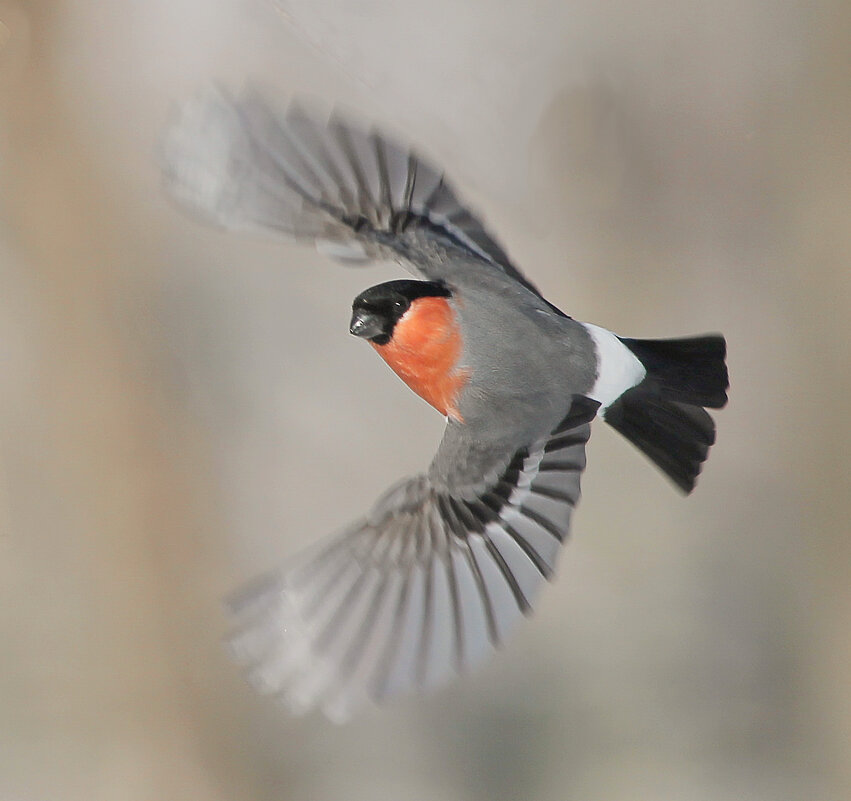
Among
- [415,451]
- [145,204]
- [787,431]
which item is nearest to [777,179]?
[787,431]

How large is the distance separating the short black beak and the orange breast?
0.5 inches

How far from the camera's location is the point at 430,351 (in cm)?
44

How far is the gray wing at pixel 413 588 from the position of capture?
397 mm

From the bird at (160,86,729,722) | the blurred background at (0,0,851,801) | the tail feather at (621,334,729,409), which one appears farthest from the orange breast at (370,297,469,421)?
the blurred background at (0,0,851,801)

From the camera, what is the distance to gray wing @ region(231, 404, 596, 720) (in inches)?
15.6

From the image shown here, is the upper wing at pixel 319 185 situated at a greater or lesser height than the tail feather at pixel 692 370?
lesser

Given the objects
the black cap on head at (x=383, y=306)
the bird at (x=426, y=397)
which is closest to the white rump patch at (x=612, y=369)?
the bird at (x=426, y=397)

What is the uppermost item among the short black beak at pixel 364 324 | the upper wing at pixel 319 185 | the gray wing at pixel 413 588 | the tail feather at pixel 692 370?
the tail feather at pixel 692 370

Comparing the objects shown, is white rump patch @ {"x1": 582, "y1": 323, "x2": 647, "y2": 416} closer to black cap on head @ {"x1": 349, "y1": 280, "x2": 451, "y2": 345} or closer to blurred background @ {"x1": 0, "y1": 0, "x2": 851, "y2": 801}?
black cap on head @ {"x1": 349, "y1": 280, "x2": 451, "y2": 345}

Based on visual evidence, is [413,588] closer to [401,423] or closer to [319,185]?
[319,185]

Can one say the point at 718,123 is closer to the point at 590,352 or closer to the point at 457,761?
the point at 590,352

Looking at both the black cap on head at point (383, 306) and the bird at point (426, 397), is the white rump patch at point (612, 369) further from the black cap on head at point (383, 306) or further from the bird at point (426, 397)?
the black cap on head at point (383, 306)

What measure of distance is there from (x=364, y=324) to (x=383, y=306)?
0.04 ft

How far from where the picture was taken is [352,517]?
100 cm
